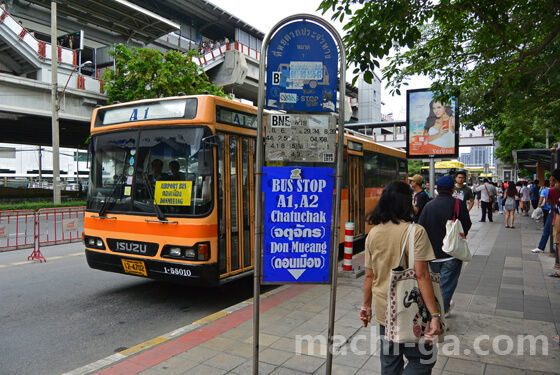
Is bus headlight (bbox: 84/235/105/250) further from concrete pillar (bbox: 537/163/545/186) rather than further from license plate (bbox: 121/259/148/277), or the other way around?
concrete pillar (bbox: 537/163/545/186)

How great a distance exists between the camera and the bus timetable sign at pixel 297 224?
3.51m

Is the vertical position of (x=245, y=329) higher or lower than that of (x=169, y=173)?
lower

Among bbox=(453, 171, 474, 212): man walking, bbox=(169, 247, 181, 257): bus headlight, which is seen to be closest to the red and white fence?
bbox=(169, 247, 181, 257): bus headlight

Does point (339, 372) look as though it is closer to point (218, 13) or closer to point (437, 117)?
point (437, 117)

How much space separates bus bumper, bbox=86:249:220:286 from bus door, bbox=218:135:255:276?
0.92 feet

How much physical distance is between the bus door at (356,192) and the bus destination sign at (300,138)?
6.47 metres

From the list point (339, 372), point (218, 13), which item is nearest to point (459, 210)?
point (339, 372)

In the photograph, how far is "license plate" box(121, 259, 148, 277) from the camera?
19.3 ft

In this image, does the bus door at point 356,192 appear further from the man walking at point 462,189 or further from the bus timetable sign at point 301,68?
the bus timetable sign at point 301,68

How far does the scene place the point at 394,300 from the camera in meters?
2.68

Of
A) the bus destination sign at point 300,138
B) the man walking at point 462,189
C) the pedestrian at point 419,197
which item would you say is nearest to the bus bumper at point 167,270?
the bus destination sign at point 300,138

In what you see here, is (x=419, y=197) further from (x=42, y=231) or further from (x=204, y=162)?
(x=42, y=231)

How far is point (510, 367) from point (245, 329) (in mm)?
2754

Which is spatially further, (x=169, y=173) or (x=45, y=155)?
(x=45, y=155)
